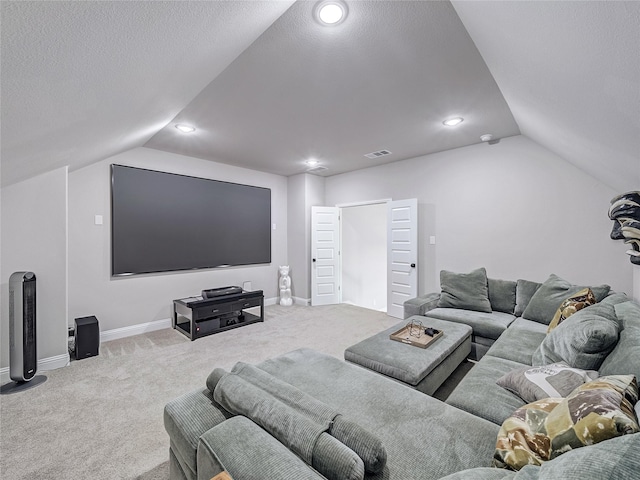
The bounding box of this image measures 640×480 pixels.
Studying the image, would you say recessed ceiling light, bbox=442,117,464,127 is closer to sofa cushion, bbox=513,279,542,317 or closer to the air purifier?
sofa cushion, bbox=513,279,542,317

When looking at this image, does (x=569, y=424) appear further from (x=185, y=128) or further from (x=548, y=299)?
(x=185, y=128)

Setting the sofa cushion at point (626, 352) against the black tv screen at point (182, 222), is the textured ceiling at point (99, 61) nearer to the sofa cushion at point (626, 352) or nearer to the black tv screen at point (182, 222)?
the black tv screen at point (182, 222)

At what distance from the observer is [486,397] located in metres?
1.51

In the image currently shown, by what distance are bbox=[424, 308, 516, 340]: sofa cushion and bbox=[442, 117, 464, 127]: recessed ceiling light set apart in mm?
2210

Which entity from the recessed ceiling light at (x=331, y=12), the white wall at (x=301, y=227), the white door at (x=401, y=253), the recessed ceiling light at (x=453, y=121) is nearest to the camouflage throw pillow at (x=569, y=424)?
the recessed ceiling light at (x=331, y=12)

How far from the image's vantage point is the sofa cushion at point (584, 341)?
141 cm

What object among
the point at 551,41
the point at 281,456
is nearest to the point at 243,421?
the point at 281,456

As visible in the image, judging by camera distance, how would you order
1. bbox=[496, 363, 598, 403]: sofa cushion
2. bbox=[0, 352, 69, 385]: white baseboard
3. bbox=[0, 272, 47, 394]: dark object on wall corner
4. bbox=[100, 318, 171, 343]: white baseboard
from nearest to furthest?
bbox=[496, 363, 598, 403]: sofa cushion
bbox=[0, 272, 47, 394]: dark object on wall corner
bbox=[0, 352, 69, 385]: white baseboard
bbox=[100, 318, 171, 343]: white baseboard

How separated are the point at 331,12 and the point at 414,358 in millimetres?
2332

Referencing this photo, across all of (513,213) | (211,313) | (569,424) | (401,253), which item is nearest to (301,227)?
(401,253)

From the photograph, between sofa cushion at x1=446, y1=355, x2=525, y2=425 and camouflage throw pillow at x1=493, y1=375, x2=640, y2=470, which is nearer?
camouflage throw pillow at x1=493, y1=375, x2=640, y2=470

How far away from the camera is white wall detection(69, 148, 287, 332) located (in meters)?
3.45

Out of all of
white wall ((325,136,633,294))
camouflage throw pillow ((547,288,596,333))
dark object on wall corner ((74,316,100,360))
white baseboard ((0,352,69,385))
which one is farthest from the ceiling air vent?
white baseboard ((0,352,69,385))

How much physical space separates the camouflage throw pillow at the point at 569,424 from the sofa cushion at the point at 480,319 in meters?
1.95
